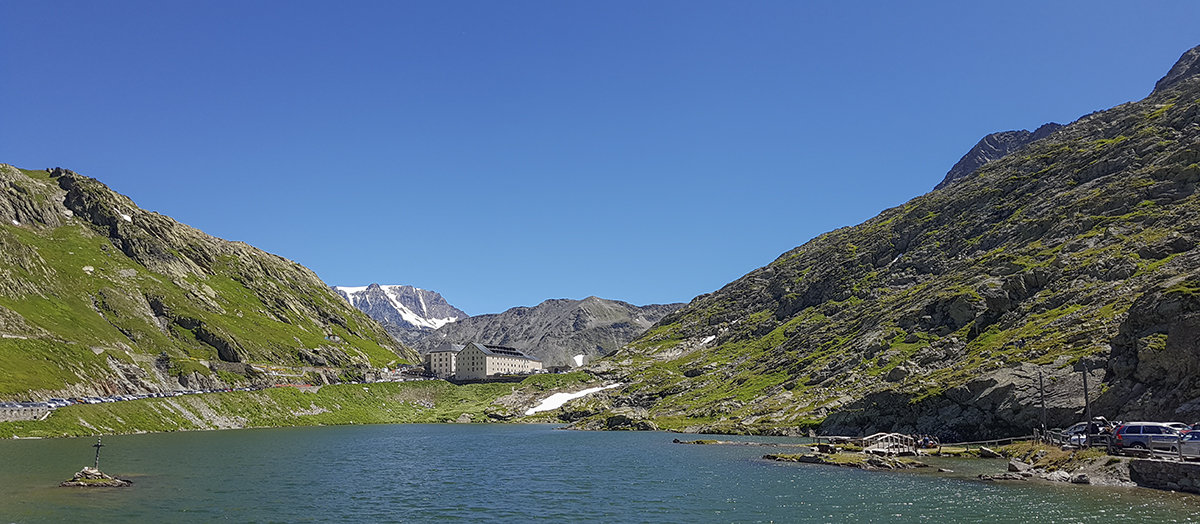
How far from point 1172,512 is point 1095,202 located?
181 metres

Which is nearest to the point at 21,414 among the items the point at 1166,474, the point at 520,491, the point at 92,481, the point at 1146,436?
the point at 92,481

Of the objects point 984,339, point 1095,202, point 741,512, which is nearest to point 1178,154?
point 1095,202

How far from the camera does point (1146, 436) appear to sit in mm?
64312

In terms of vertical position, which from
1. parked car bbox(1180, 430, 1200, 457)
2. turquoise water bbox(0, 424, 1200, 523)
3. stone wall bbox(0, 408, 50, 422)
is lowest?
turquoise water bbox(0, 424, 1200, 523)

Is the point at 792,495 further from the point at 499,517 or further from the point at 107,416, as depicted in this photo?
the point at 107,416

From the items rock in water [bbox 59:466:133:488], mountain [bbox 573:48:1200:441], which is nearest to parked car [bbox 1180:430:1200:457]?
mountain [bbox 573:48:1200:441]

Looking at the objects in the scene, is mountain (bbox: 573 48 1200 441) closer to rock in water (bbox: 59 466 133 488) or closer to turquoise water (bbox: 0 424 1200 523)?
turquoise water (bbox: 0 424 1200 523)

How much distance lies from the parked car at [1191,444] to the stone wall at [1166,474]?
264 centimetres

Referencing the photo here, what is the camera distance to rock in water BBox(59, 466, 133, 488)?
60.2 m

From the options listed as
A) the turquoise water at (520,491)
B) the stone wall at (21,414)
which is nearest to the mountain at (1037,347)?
the turquoise water at (520,491)

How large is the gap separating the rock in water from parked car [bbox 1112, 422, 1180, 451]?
92.2 meters

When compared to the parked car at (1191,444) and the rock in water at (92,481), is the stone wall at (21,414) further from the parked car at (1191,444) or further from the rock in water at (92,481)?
the parked car at (1191,444)

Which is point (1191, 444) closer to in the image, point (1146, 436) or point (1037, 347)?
point (1146, 436)

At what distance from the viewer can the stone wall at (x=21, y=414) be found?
12125 centimetres
